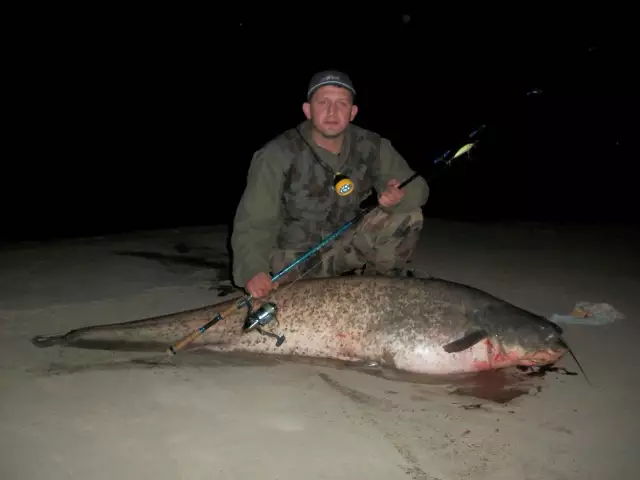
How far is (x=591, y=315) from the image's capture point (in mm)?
4207

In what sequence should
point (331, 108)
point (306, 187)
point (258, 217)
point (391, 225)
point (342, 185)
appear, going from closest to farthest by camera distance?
point (258, 217), point (342, 185), point (331, 108), point (306, 187), point (391, 225)

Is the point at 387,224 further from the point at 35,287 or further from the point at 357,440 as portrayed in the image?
the point at 35,287

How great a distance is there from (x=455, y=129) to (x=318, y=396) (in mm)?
21316

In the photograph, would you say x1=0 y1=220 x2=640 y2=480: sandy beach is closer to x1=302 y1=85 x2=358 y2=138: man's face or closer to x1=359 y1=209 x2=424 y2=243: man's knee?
x1=359 y1=209 x2=424 y2=243: man's knee

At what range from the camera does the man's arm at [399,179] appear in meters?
4.44

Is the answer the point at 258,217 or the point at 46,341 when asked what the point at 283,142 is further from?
the point at 46,341

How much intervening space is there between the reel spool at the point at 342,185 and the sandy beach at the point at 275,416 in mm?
1371

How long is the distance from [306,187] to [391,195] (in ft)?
2.25

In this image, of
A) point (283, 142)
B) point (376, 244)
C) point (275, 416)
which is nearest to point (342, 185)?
point (283, 142)

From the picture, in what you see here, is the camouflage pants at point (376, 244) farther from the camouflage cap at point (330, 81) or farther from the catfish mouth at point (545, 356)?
the catfish mouth at point (545, 356)

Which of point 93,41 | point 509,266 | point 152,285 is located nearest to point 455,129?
point 509,266

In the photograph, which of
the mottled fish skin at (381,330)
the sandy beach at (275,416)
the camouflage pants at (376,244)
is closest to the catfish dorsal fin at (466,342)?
the mottled fish skin at (381,330)

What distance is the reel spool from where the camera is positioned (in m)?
4.10

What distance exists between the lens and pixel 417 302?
3576mm
